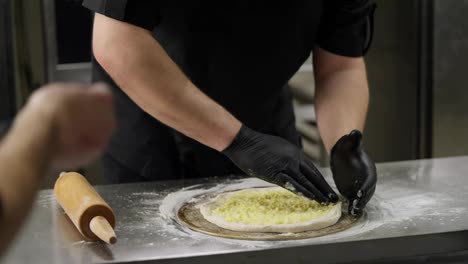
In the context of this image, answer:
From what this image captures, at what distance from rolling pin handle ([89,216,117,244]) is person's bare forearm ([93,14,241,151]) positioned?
33cm

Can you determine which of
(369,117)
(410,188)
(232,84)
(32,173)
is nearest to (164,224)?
(232,84)

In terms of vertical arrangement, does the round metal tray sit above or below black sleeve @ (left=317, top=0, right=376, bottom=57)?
below

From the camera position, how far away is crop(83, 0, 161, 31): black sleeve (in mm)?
1487

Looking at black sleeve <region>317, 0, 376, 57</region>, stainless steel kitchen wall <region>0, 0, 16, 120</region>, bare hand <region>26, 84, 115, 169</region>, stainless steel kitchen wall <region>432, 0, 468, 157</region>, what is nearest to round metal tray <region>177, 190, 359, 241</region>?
black sleeve <region>317, 0, 376, 57</region>

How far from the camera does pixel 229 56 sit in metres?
1.74

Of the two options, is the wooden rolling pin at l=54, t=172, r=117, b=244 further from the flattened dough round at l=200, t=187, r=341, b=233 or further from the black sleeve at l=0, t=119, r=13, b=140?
the black sleeve at l=0, t=119, r=13, b=140

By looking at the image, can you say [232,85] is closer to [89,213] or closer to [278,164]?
[278,164]

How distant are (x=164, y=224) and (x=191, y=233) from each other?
3.2 inches

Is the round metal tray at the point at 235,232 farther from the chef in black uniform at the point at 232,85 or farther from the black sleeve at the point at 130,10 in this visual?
the black sleeve at the point at 130,10

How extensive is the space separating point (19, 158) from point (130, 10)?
3.51ft

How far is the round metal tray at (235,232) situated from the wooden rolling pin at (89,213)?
0.17 metres

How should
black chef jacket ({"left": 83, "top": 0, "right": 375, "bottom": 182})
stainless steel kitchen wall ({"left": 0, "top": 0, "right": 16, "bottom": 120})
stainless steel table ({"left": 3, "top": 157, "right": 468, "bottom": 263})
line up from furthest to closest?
stainless steel kitchen wall ({"left": 0, "top": 0, "right": 16, "bottom": 120})
black chef jacket ({"left": 83, "top": 0, "right": 375, "bottom": 182})
stainless steel table ({"left": 3, "top": 157, "right": 468, "bottom": 263})

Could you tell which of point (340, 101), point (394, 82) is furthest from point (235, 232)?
point (394, 82)

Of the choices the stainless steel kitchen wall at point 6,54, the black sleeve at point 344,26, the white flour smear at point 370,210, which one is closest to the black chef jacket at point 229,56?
the black sleeve at point 344,26
